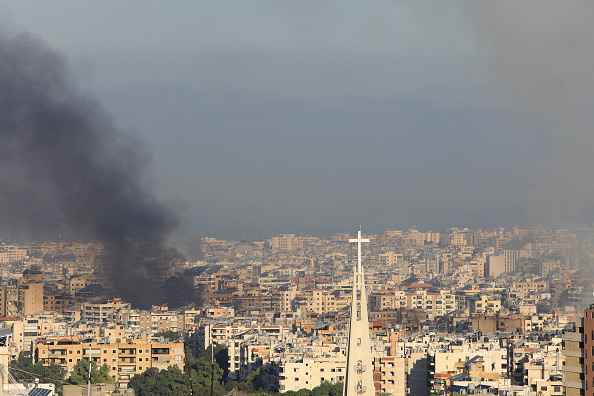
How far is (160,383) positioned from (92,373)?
2607 millimetres

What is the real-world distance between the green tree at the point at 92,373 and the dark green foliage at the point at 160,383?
3.58 ft

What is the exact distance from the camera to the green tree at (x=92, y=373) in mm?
34688

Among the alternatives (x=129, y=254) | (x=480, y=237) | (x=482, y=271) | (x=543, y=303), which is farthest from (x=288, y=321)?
(x=480, y=237)

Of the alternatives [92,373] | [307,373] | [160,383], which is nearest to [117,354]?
[92,373]

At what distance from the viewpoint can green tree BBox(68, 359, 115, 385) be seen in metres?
34.7

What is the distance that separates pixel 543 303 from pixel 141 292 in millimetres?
23900

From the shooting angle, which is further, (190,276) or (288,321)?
(190,276)

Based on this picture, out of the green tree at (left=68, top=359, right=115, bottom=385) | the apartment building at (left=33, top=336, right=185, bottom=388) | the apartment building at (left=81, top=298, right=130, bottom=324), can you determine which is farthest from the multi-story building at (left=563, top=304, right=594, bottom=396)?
the apartment building at (left=81, top=298, right=130, bottom=324)

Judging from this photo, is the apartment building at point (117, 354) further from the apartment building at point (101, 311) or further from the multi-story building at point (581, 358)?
the multi-story building at point (581, 358)

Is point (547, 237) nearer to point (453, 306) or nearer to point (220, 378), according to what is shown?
point (453, 306)

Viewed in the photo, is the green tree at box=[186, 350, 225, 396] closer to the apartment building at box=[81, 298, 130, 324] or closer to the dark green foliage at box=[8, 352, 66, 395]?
the dark green foliage at box=[8, 352, 66, 395]

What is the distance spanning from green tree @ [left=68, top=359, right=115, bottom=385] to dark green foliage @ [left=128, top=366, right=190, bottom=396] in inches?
42.9

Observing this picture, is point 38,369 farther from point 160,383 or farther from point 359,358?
point 359,358

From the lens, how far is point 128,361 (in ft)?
129
